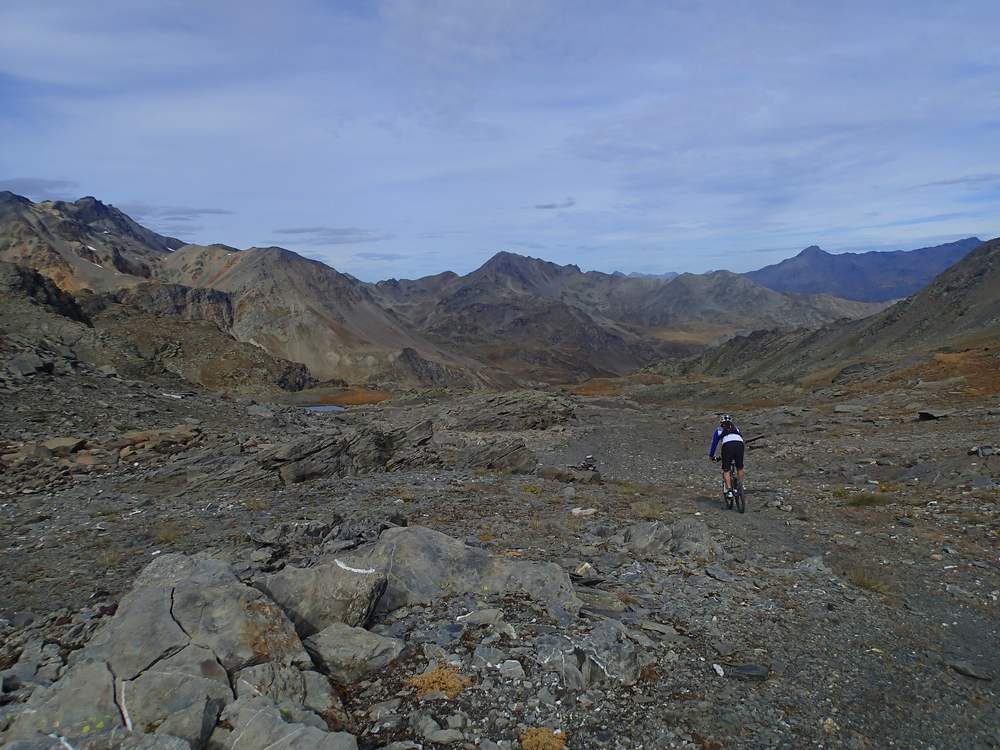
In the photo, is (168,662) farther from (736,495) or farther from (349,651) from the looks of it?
(736,495)

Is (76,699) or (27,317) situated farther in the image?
(27,317)

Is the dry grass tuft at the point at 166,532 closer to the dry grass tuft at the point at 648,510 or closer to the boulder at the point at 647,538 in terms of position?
the boulder at the point at 647,538

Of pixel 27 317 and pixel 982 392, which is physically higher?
pixel 27 317

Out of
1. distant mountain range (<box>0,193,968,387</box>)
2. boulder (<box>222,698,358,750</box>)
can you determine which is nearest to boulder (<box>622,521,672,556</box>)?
boulder (<box>222,698,358,750</box>)

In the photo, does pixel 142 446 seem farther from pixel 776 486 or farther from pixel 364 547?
pixel 776 486

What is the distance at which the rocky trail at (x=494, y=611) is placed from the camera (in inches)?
212

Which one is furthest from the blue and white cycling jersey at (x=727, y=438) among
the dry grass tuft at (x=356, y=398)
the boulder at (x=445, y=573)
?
the dry grass tuft at (x=356, y=398)

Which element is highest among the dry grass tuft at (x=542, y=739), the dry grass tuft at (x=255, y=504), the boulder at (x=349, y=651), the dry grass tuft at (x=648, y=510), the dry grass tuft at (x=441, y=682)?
the boulder at (x=349, y=651)

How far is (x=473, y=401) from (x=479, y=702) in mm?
44113

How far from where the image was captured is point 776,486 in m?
17.6

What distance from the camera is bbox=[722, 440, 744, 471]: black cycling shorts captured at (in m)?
14.2

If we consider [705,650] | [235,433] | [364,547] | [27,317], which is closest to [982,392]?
[705,650]

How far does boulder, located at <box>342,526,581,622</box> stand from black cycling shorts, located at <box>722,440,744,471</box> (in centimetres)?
742

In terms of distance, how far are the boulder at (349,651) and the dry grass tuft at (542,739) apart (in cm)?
180
